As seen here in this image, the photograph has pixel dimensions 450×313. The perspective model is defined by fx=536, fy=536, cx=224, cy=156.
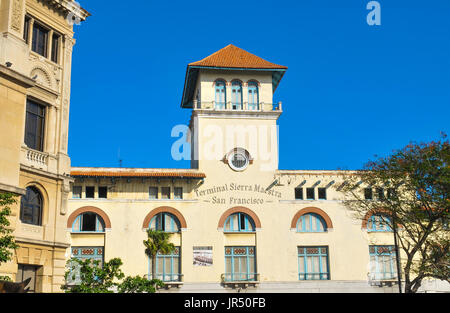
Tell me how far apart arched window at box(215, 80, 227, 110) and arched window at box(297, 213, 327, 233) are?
41.8ft

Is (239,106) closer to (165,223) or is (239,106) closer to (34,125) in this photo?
(165,223)

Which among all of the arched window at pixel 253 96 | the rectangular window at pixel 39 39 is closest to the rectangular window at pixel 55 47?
the rectangular window at pixel 39 39

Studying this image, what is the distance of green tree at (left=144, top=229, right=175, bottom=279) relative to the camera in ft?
146

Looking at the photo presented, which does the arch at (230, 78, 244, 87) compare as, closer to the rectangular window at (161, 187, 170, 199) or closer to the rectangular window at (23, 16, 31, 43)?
the rectangular window at (161, 187, 170, 199)

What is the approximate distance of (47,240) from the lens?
26.5m

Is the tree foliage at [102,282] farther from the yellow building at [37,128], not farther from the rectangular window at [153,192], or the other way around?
the rectangular window at [153,192]

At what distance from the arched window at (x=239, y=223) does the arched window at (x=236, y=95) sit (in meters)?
10.5

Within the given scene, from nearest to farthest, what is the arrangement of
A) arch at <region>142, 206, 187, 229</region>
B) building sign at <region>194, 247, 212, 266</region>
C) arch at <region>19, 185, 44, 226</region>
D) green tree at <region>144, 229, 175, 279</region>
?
arch at <region>19, 185, 44, 226</region>, green tree at <region>144, 229, 175, 279</region>, building sign at <region>194, 247, 212, 266</region>, arch at <region>142, 206, 187, 229</region>

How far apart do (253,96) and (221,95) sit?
122 inches

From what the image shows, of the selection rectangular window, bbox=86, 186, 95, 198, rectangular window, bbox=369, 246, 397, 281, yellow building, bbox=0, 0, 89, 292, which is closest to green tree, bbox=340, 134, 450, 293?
rectangular window, bbox=369, 246, 397, 281

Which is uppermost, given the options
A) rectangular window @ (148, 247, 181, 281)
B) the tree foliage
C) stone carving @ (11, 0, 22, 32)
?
stone carving @ (11, 0, 22, 32)

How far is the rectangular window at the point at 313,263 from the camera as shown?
153 ft

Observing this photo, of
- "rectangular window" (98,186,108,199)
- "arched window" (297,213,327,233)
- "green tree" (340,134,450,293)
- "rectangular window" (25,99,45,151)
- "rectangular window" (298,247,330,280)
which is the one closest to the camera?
"rectangular window" (25,99,45,151)

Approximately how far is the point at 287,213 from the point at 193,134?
12277mm
